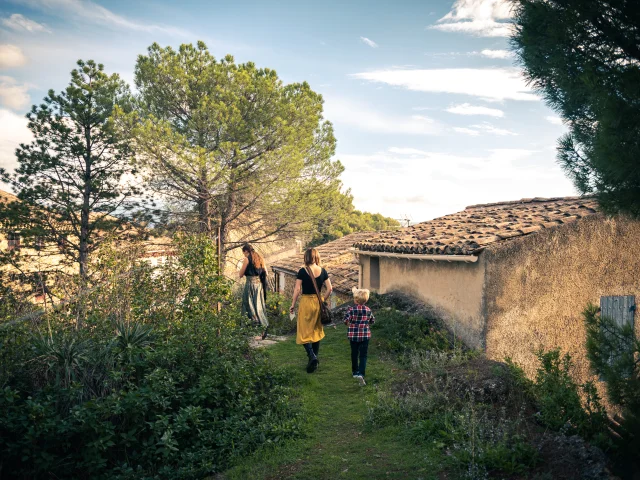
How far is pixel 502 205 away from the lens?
605 inches

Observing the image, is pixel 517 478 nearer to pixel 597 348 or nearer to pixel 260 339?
pixel 597 348

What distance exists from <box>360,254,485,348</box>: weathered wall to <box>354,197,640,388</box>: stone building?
0.07 ft

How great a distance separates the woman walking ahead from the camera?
31.9 feet

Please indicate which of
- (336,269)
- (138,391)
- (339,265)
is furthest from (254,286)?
(339,265)

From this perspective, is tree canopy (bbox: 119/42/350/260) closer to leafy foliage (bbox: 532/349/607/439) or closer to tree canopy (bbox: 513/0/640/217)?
tree canopy (bbox: 513/0/640/217)

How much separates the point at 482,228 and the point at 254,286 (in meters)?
5.39

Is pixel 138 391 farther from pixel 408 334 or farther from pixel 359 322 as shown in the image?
pixel 408 334

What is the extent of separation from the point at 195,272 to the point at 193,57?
13834 mm

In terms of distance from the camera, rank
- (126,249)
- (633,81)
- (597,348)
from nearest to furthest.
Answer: (633,81)
(597,348)
(126,249)

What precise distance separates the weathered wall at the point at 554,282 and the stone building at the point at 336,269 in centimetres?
605

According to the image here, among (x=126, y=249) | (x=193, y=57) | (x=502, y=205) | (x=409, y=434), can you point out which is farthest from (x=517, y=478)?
(x=193, y=57)

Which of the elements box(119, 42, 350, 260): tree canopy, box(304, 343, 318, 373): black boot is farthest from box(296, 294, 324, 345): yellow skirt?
box(119, 42, 350, 260): tree canopy

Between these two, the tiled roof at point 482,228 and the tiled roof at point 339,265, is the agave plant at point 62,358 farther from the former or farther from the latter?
the tiled roof at point 339,265

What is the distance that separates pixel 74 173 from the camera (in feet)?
63.4
